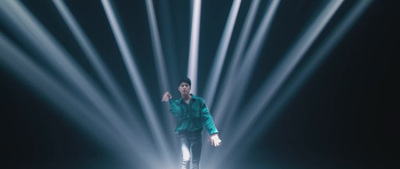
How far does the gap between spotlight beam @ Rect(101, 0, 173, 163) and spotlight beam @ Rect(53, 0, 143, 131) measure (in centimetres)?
29

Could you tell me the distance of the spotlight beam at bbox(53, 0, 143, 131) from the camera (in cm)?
446

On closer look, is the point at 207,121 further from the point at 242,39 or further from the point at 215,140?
the point at 242,39

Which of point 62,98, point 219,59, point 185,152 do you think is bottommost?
point 185,152

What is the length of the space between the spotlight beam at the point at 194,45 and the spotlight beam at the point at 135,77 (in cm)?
83

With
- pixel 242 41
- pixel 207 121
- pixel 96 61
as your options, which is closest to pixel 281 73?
pixel 242 41

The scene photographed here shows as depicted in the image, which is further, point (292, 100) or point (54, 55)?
point (292, 100)

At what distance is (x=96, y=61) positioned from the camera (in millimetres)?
4617

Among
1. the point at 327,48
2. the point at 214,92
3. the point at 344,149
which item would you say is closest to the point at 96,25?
the point at 214,92

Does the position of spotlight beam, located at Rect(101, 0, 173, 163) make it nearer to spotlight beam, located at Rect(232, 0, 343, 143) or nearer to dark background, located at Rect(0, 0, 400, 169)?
dark background, located at Rect(0, 0, 400, 169)

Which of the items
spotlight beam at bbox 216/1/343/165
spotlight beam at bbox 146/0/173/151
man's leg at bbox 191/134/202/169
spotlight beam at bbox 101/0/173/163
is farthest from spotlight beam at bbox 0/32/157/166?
spotlight beam at bbox 216/1/343/165

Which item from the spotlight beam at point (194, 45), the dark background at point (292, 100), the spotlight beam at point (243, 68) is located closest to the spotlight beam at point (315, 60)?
the dark background at point (292, 100)

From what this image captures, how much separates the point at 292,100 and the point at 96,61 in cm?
368

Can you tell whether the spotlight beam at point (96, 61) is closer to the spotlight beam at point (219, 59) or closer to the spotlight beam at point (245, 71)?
the spotlight beam at point (219, 59)

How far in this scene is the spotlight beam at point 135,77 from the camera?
4633mm
